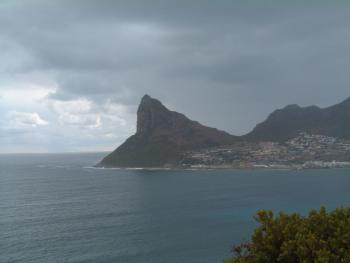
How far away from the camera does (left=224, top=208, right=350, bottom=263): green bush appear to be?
67.6 ft

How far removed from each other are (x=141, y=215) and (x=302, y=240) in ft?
311

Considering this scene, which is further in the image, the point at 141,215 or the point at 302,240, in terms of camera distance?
the point at 141,215

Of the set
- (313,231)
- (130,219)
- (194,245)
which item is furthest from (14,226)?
(313,231)

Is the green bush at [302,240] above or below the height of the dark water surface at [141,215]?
above

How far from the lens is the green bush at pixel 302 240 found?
2061cm

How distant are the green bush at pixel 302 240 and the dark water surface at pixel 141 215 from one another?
4981cm

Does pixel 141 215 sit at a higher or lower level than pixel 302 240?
lower

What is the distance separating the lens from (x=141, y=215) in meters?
112

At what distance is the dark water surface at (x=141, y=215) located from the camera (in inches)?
2977

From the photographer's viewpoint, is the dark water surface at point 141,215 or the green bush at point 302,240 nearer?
the green bush at point 302,240

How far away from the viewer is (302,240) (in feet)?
68.7

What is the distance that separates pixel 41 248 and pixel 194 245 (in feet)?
103

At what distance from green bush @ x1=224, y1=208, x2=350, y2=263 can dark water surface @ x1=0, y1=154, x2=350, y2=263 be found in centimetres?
4981

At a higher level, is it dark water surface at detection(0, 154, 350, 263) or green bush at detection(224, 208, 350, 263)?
green bush at detection(224, 208, 350, 263)
